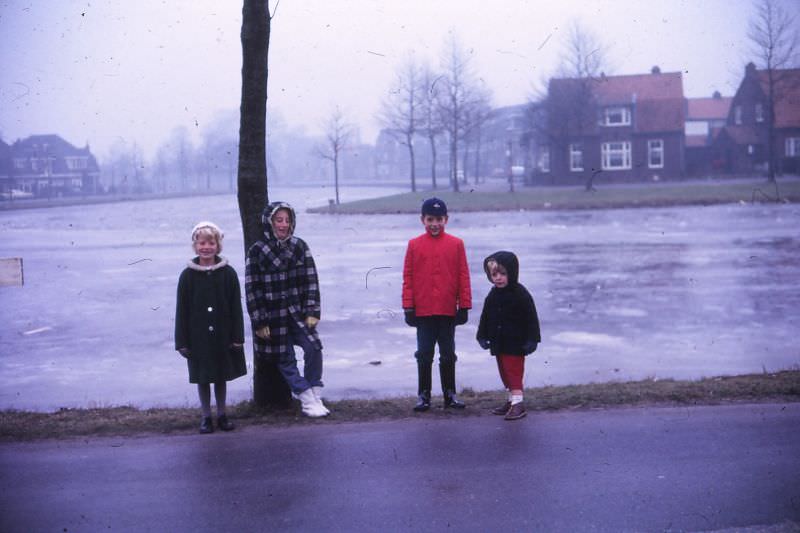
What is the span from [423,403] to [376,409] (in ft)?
1.33

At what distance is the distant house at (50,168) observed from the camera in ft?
141

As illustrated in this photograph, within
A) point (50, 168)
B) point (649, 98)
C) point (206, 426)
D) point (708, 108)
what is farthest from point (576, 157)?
point (206, 426)

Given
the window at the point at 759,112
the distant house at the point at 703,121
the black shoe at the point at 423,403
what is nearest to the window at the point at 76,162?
the distant house at the point at 703,121

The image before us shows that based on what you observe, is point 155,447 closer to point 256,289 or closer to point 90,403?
point 256,289

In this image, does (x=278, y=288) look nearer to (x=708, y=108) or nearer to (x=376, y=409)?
(x=376, y=409)

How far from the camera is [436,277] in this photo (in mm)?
6688

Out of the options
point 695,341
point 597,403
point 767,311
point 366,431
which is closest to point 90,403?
point 366,431

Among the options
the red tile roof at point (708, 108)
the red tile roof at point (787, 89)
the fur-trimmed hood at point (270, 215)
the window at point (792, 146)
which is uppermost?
the red tile roof at point (708, 108)

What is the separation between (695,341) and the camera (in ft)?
33.6

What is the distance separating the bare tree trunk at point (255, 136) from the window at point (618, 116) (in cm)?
5682

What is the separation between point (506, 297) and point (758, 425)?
6.89 feet

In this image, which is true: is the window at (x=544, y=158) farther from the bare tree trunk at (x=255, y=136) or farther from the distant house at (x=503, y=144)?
the bare tree trunk at (x=255, y=136)

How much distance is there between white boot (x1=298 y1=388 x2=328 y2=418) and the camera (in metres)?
6.55

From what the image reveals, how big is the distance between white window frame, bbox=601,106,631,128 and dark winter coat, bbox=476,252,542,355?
56725mm
